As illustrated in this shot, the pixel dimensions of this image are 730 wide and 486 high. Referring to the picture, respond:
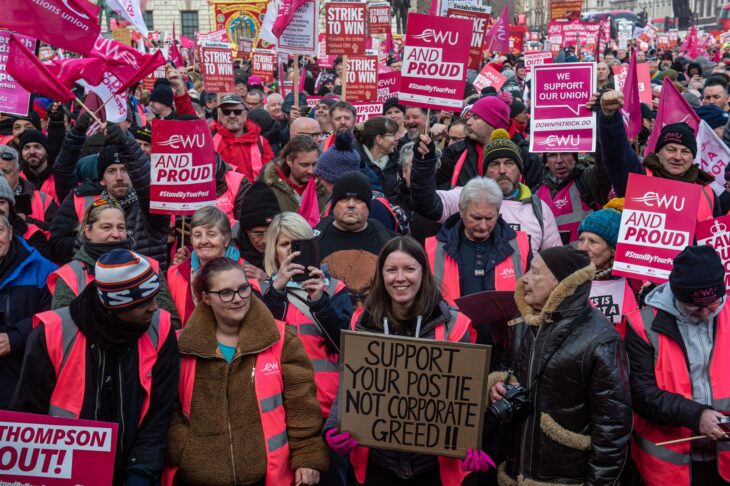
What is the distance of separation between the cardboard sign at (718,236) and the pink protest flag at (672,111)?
1.78 m

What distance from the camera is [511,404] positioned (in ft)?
A: 12.3

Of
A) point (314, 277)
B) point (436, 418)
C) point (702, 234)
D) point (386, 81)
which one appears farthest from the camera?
point (386, 81)

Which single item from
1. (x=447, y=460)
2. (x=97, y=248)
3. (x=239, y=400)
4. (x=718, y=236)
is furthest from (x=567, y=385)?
(x=97, y=248)

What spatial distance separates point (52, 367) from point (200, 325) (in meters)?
0.63

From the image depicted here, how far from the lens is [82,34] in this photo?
7.82 m

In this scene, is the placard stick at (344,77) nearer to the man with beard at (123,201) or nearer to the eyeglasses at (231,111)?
the eyeglasses at (231,111)

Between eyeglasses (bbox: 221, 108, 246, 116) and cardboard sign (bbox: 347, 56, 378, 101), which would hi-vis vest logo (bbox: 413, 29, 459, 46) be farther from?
cardboard sign (bbox: 347, 56, 378, 101)

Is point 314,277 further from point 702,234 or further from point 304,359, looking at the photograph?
point 702,234

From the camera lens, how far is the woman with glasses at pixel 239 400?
3.76m

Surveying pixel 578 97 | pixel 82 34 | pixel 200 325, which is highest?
pixel 82 34

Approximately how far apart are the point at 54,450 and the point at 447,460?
1.57 metres

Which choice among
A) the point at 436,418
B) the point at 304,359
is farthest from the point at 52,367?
the point at 436,418

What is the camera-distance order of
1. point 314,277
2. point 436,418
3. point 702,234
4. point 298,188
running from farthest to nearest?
point 298,188, point 702,234, point 314,277, point 436,418

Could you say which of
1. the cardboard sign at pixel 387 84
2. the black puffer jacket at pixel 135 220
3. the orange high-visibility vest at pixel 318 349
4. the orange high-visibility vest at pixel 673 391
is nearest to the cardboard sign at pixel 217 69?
the cardboard sign at pixel 387 84
